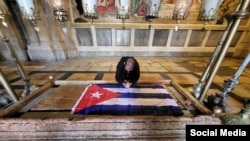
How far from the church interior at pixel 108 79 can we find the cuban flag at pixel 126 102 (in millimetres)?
33

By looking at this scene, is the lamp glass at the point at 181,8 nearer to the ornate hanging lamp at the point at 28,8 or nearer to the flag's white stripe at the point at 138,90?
the flag's white stripe at the point at 138,90

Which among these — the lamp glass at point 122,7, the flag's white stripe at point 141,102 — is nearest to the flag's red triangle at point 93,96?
the flag's white stripe at point 141,102

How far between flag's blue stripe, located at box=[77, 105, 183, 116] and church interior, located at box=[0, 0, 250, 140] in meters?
0.03

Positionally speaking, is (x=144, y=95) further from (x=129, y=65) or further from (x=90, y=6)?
(x=90, y=6)

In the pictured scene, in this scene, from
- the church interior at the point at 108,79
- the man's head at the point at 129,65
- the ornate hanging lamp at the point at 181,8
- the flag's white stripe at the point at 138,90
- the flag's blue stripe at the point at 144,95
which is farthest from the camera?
the man's head at the point at 129,65

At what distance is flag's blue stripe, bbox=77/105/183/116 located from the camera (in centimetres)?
130

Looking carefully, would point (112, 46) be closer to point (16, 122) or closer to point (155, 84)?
point (155, 84)

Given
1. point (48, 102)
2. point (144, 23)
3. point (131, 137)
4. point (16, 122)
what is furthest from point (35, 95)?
point (144, 23)

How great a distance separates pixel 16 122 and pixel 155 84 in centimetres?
173

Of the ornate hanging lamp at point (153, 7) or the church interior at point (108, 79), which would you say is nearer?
the church interior at point (108, 79)

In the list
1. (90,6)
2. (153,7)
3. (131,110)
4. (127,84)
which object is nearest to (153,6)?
(153,7)

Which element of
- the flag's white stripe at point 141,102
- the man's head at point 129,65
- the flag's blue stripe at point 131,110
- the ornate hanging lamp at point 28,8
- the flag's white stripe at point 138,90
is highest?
the ornate hanging lamp at point 28,8

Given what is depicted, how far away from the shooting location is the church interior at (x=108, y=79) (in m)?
1.09

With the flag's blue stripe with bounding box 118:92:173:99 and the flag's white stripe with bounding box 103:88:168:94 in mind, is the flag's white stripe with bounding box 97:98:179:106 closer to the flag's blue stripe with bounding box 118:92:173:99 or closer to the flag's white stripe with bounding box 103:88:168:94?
the flag's blue stripe with bounding box 118:92:173:99
